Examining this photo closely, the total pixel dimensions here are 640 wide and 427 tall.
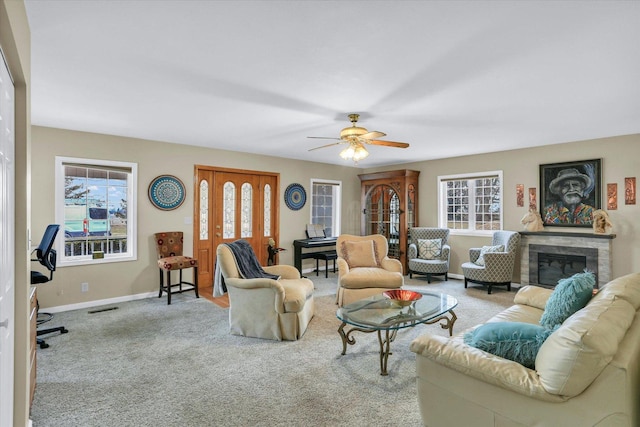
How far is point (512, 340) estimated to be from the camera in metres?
1.79

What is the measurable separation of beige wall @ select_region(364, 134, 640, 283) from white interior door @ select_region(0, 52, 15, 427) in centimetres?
631

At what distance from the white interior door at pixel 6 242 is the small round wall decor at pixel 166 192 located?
3.54m

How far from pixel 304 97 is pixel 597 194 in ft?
15.2

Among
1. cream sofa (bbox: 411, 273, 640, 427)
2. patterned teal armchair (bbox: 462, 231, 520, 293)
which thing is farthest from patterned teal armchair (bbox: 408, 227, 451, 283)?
cream sofa (bbox: 411, 273, 640, 427)

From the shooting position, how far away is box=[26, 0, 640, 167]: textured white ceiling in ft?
6.11

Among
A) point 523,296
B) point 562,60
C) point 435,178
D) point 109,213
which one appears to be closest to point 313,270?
point 435,178

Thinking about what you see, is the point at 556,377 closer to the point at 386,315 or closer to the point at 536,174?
the point at 386,315

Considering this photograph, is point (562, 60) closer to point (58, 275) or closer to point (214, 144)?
point (214, 144)

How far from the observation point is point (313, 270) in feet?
23.2

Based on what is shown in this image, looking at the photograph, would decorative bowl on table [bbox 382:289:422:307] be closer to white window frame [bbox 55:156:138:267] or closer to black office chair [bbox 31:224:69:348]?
black office chair [bbox 31:224:69:348]

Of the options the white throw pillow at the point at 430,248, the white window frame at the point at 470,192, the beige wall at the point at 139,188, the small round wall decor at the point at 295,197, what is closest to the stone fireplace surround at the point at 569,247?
the white window frame at the point at 470,192

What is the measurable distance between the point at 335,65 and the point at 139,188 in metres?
3.75

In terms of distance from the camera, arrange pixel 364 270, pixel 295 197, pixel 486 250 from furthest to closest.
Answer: pixel 295 197 < pixel 486 250 < pixel 364 270

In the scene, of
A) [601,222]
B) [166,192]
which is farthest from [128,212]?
[601,222]
